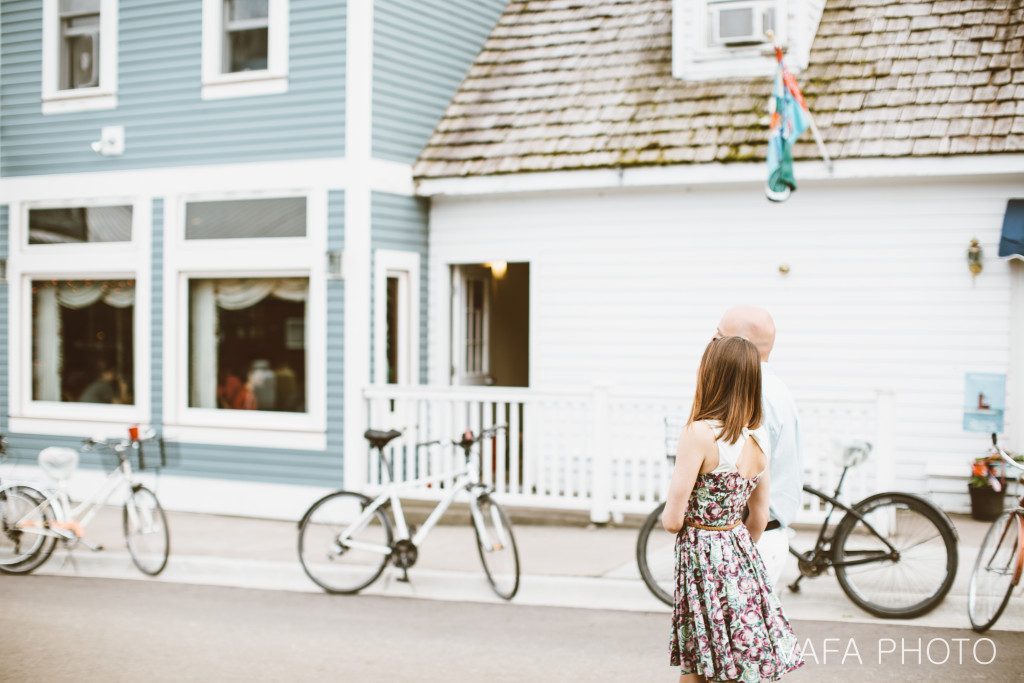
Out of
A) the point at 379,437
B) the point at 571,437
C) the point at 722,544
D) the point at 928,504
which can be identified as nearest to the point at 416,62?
the point at 571,437

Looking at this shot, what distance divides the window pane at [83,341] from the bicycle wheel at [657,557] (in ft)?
22.3

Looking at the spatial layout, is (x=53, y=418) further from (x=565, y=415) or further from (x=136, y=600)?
(x=565, y=415)

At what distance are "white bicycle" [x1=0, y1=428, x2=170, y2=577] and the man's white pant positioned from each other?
16.1 ft

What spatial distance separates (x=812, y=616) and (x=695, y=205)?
15.8ft

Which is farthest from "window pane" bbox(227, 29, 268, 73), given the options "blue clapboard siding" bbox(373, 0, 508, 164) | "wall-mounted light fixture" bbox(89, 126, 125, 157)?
"wall-mounted light fixture" bbox(89, 126, 125, 157)

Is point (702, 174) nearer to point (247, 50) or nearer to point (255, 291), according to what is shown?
point (255, 291)

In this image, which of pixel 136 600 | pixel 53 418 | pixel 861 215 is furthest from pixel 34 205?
pixel 861 215

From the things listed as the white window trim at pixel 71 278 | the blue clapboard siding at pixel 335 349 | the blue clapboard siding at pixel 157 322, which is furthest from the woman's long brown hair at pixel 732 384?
the white window trim at pixel 71 278

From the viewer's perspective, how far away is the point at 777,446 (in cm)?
508

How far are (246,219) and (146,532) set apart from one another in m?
3.82

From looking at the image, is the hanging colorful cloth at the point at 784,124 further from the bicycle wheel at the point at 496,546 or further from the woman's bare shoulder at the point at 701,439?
the woman's bare shoulder at the point at 701,439

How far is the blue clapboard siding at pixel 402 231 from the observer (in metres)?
10.8

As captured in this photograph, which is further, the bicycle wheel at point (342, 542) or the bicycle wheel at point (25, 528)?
the bicycle wheel at point (25, 528)

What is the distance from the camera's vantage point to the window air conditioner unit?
→ 36.0 feet
